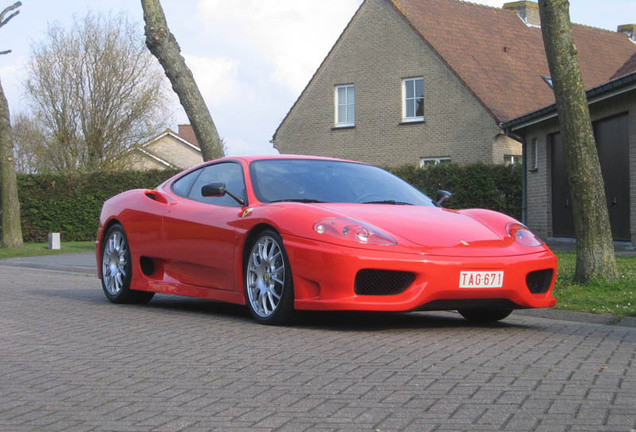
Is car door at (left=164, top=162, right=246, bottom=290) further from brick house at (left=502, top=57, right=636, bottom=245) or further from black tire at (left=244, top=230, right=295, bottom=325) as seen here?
brick house at (left=502, top=57, right=636, bottom=245)

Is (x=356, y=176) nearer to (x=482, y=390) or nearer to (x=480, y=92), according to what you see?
(x=482, y=390)

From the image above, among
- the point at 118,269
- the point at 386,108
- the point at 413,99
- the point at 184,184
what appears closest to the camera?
the point at 184,184

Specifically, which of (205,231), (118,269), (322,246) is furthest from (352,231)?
(118,269)

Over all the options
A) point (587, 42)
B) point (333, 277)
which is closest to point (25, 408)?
point (333, 277)

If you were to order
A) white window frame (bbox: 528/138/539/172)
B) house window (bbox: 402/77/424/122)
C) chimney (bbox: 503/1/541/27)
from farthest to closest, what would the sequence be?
chimney (bbox: 503/1/541/27) → house window (bbox: 402/77/424/122) → white window frame (bbox: 528/138/539/172)

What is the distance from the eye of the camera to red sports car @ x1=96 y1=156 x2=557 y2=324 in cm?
684

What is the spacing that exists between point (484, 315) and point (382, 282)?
148cm

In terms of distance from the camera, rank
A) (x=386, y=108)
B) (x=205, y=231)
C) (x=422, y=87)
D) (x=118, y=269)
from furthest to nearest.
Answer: (x=386, y=108)
(x=422, y=87)
(x=118, y=269)
(x=205, y=231)

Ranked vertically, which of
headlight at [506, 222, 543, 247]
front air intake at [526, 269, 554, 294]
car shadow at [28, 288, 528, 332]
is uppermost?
headlight at [506, 222, 543, 247]

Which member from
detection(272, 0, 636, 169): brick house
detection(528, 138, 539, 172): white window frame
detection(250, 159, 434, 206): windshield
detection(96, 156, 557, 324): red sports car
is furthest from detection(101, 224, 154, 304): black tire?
detection(272, 0, 636, 169): brick house

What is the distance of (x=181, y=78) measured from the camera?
57.1 ft

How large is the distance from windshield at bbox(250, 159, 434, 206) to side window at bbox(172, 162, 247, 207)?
173mm

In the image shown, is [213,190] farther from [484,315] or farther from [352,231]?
[484,315]

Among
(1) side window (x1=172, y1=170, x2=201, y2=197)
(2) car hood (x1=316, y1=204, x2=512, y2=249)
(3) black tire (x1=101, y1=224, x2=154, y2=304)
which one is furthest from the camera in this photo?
(3) black tire (x1=101, y1=224, x2=154, y2=304)
